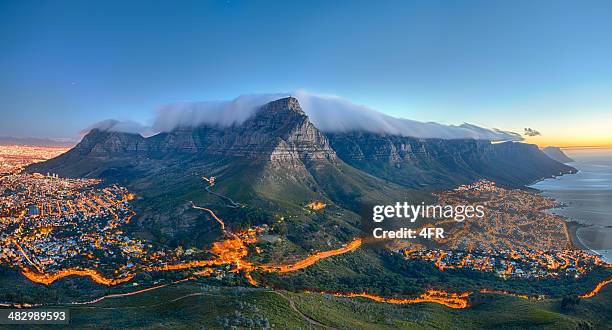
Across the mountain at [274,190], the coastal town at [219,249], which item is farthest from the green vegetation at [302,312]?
the mountain at [274,190]

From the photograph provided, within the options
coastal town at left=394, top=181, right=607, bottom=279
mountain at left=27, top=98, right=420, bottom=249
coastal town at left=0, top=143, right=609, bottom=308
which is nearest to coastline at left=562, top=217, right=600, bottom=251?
coastal town at left=394, top=181, right=607, bottom=279

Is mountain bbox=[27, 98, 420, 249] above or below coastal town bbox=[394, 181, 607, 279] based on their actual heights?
above

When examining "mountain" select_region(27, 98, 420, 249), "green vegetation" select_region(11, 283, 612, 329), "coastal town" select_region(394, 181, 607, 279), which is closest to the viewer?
"green vegetation" select_region(11, 283, 612, 329)

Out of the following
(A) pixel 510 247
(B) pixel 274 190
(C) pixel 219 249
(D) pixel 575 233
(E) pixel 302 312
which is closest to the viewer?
(E) pixel 302 312

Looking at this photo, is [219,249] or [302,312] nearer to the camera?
[302,312]

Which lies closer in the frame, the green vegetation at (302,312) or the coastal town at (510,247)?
the green vegetation at (302,312)

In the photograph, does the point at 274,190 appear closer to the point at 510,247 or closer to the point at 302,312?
the point at 510,247

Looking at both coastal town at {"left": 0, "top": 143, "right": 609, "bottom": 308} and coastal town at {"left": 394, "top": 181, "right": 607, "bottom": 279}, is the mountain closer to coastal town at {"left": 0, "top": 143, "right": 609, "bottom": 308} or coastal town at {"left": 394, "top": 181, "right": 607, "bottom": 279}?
coastal town at {"left": 0, "top": 143, "right": 609, "bottom": 308}

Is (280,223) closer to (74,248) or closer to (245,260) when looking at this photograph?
(245,260)

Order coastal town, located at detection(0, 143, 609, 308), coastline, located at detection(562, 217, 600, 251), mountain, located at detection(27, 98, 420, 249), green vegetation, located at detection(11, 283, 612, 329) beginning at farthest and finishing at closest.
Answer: mountain, located at detection(27, 98, 420, 249) → coastline, located at detection(562, 217, 600, 251) → coastal town, located at detection(0, 143, 609, 308) → green vegetation, located at detection(11, 283, 612, 329)

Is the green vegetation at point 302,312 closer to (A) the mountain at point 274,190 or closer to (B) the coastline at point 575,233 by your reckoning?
(A) the mountain at point 274,190

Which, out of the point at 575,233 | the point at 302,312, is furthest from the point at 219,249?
the point at 575,233

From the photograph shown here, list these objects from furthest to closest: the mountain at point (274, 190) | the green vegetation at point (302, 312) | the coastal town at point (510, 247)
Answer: the mountain at point (274, 190) < the coastal town at point (510, 247) < the green vegetation at point (302, 312)
